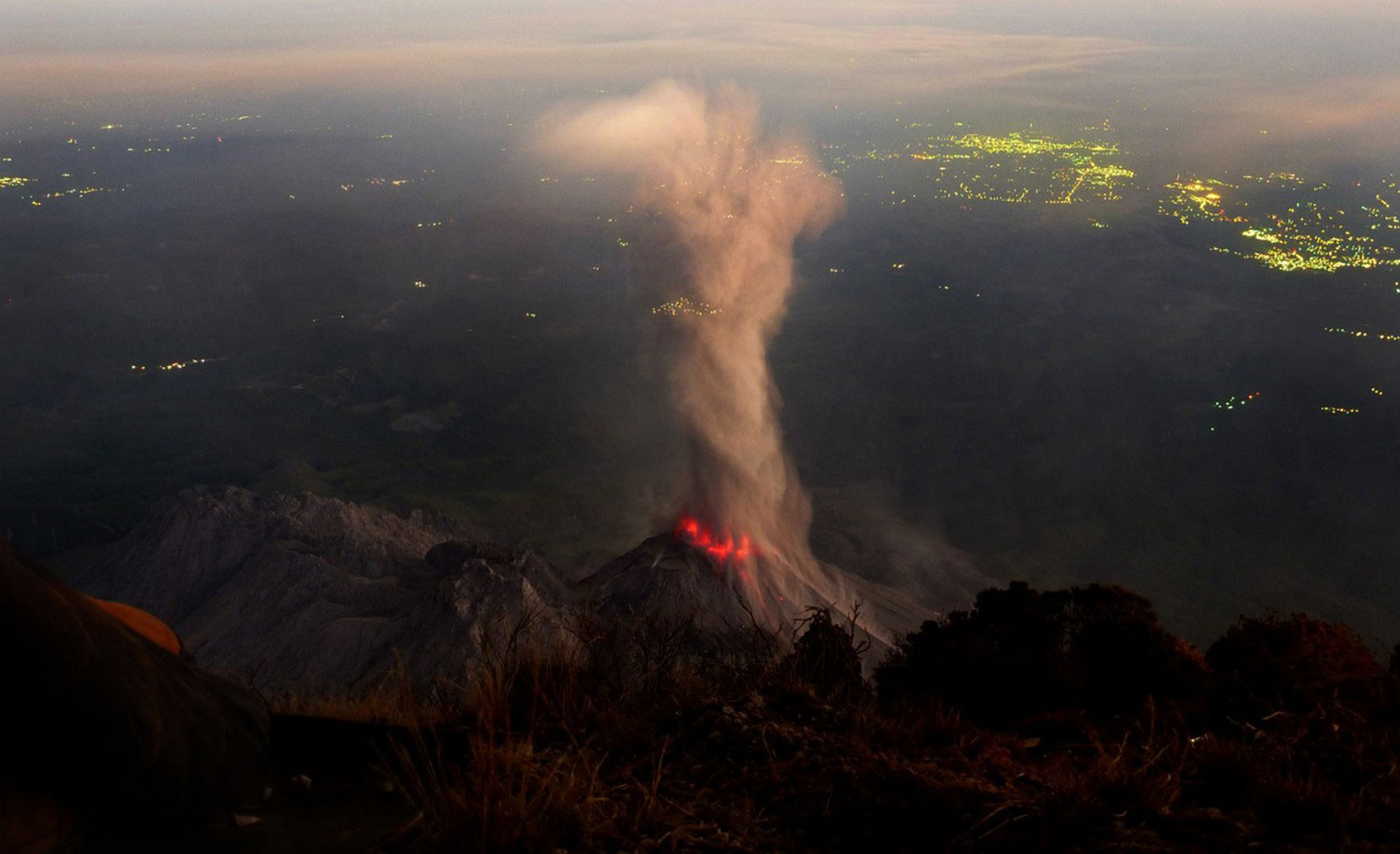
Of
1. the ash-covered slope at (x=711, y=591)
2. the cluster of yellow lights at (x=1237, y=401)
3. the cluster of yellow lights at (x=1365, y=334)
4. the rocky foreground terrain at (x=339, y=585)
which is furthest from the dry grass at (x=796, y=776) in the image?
the cluster of yellow lights at (x=1365, y=334)

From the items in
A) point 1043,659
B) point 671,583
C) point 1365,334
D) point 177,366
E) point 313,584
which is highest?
point 1043,659

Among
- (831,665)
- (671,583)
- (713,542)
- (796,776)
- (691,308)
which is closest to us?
(796,776)

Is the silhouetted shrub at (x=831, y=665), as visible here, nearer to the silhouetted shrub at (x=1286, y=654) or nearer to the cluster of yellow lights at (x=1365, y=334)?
the silhouetted shrub at (x=1286, y=654)

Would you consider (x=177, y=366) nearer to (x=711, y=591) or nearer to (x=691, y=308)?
(x=691, y=308)

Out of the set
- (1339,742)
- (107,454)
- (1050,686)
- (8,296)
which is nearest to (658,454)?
(107,454)

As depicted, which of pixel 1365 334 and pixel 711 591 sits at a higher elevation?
pixel 711 591

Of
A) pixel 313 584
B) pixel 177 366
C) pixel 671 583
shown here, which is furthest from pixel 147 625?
pixel 177 366

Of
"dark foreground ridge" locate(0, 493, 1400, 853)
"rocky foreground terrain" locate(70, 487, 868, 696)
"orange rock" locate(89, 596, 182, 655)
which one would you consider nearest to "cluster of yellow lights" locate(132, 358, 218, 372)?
"rocky foreground terrain" locate(70, 487, 868, 696)
